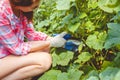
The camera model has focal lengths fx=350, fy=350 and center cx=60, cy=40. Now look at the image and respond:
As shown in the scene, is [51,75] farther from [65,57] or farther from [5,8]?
[5,8]

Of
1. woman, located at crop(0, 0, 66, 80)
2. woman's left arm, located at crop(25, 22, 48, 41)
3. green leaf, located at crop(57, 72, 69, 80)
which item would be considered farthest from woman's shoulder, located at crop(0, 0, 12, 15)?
green leaf, located at crop(57, 72, 69, 80)

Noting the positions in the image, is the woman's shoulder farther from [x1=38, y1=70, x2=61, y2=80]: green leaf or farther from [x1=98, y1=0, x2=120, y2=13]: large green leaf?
[x1=98, y1=0, x2=120, y2=13]: large green leaf

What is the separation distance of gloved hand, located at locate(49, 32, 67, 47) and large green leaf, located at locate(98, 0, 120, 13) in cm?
40

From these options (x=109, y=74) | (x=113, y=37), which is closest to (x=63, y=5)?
(x=113, y=37)

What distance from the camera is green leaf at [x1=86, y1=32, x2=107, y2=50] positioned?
92.7 inches

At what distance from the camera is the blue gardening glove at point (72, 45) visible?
→ 8.62 feet

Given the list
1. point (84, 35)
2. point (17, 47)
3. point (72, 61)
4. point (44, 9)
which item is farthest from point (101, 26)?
point (44, 9)

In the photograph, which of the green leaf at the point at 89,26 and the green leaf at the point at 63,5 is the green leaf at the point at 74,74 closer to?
the green leaf at the point at 89,26

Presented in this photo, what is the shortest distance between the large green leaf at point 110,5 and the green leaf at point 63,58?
417 millimetres

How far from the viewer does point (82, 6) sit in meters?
2.65

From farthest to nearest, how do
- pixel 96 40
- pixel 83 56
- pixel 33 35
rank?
1. pixel 33 35
2. pixel 83 56
3. pixel 96 40

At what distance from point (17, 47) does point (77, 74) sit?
0.48 meters

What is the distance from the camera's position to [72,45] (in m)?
2.68

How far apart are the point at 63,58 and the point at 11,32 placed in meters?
0.43
